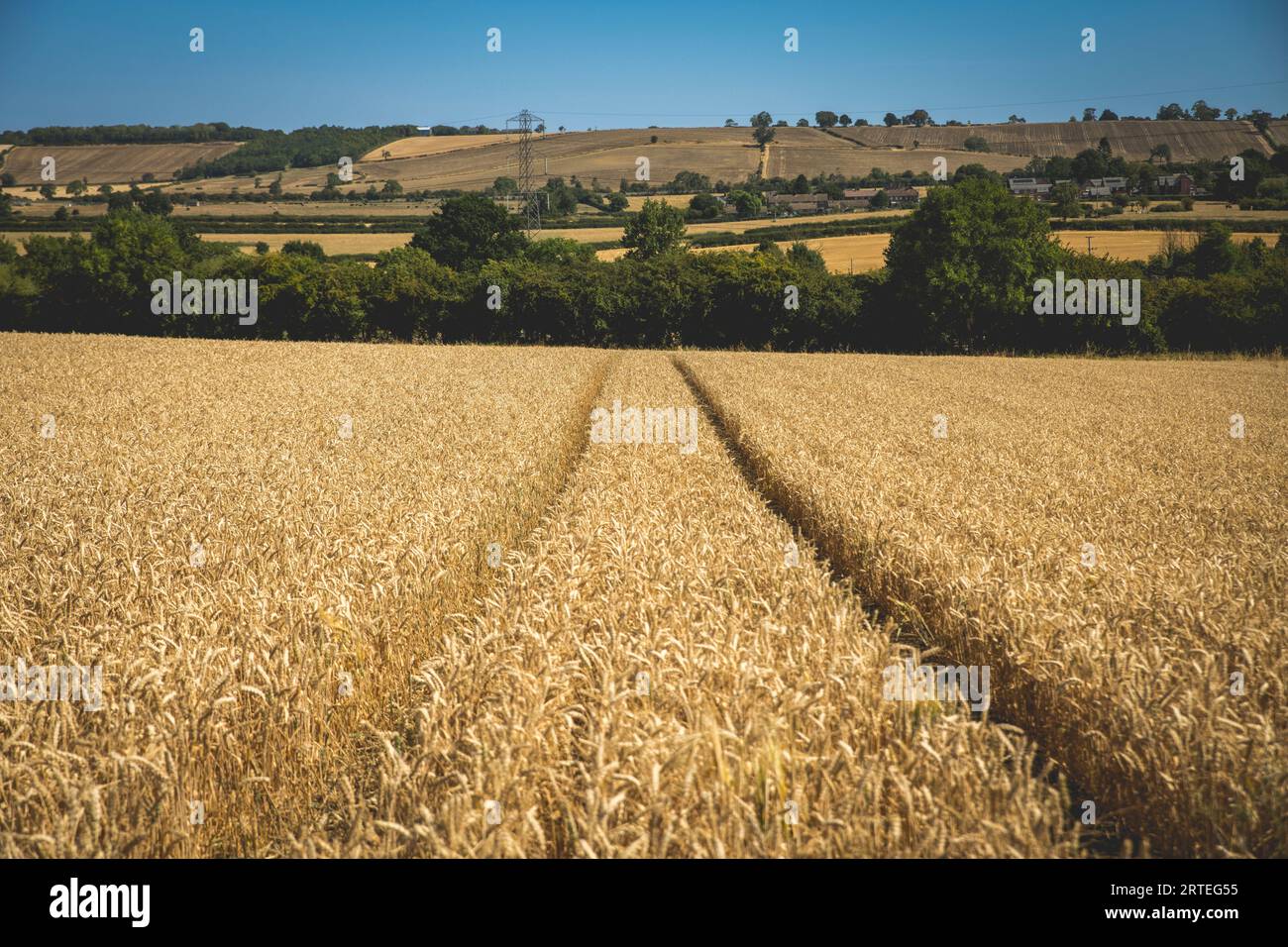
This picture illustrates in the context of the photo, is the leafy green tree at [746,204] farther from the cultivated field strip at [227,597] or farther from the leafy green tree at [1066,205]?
the cultivated field strip at [227,597]

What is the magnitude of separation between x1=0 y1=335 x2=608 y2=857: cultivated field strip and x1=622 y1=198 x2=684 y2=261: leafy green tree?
7198 centimetres

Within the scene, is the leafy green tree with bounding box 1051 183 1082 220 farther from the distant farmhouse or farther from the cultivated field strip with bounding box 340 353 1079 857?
the cultivated field strip with bounding box 340 353 1079 857

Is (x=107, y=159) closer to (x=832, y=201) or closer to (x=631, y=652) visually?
(x=832, y=201)

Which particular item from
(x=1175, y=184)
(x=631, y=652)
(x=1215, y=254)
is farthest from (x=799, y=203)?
(x=631, y=652)

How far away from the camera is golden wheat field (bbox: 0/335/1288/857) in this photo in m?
3.32

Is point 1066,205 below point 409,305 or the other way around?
the other way around

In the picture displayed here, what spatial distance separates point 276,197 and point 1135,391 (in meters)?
126

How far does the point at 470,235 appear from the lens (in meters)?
79.5

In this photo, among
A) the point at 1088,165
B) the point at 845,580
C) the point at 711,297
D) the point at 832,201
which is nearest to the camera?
the point at 845,580

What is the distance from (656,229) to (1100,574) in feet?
271

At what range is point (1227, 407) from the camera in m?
24.1

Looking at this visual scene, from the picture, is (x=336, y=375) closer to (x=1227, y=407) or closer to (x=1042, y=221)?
(x=1227, y=407)

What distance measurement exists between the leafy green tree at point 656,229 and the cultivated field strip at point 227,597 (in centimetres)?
7198

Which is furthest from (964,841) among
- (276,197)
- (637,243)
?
(276,197)
